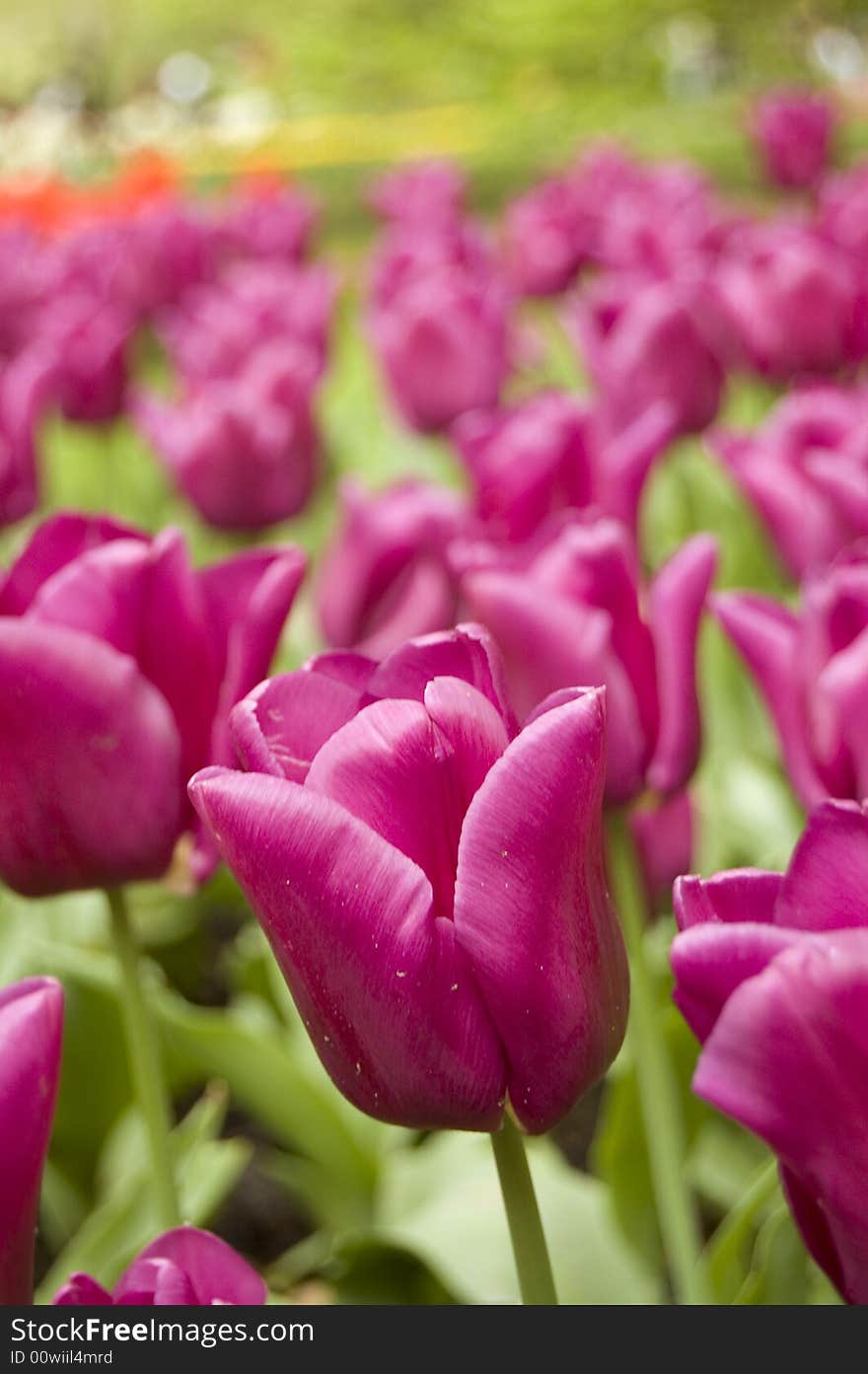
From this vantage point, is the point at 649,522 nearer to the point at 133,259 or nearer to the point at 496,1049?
the point at 133,259

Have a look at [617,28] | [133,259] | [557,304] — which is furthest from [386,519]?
[617,28]

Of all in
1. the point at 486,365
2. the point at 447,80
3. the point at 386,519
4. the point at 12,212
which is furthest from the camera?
the point at 447,80

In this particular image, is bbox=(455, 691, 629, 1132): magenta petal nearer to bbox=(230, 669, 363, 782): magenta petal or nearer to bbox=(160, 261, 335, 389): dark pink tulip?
bbox=(230, 669, 363, 782): magenta petal

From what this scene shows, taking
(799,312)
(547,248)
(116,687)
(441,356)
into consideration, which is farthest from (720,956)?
(547,248)

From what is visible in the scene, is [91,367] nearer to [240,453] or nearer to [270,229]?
[240,453]

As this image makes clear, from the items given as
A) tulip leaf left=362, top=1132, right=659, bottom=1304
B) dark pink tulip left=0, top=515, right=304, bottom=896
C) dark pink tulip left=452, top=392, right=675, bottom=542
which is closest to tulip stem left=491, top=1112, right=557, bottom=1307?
dark pink tulip left=0, top=515, right=304, bottom=896

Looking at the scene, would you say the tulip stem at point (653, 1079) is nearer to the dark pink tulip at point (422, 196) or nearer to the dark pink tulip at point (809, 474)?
the dark pink tulip at point (809, 474)
